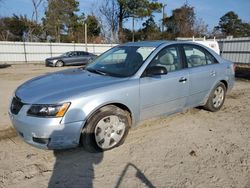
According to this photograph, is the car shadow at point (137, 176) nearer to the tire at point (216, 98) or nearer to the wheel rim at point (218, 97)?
the tire at point (216, 98)

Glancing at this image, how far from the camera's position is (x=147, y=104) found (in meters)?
4.06

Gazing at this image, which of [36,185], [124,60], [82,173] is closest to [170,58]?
→ [124,60]

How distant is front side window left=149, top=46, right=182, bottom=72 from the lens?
431 centimetres

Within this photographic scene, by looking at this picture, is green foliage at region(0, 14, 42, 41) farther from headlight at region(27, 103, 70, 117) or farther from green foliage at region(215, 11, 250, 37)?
green foliage at region(215, 11, 250, 37)

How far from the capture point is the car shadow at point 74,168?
9.69 feet

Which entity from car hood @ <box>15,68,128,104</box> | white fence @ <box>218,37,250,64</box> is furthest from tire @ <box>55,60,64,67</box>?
car hood @ <box>15,68,128,104</box>

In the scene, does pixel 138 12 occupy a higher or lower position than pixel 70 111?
higher

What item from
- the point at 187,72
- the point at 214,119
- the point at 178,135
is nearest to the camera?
the point at 178,135

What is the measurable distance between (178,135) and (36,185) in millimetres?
2416

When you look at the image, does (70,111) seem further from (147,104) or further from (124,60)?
(124,60)

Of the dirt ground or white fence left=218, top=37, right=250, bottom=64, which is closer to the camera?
the dirt ground

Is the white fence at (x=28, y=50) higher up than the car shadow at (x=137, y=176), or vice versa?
the white fence at (x=28, y=50)

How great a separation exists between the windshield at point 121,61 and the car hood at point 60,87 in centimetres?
23

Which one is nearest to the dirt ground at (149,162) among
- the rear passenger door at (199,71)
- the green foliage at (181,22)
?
the rear passenger door at (199,71)
